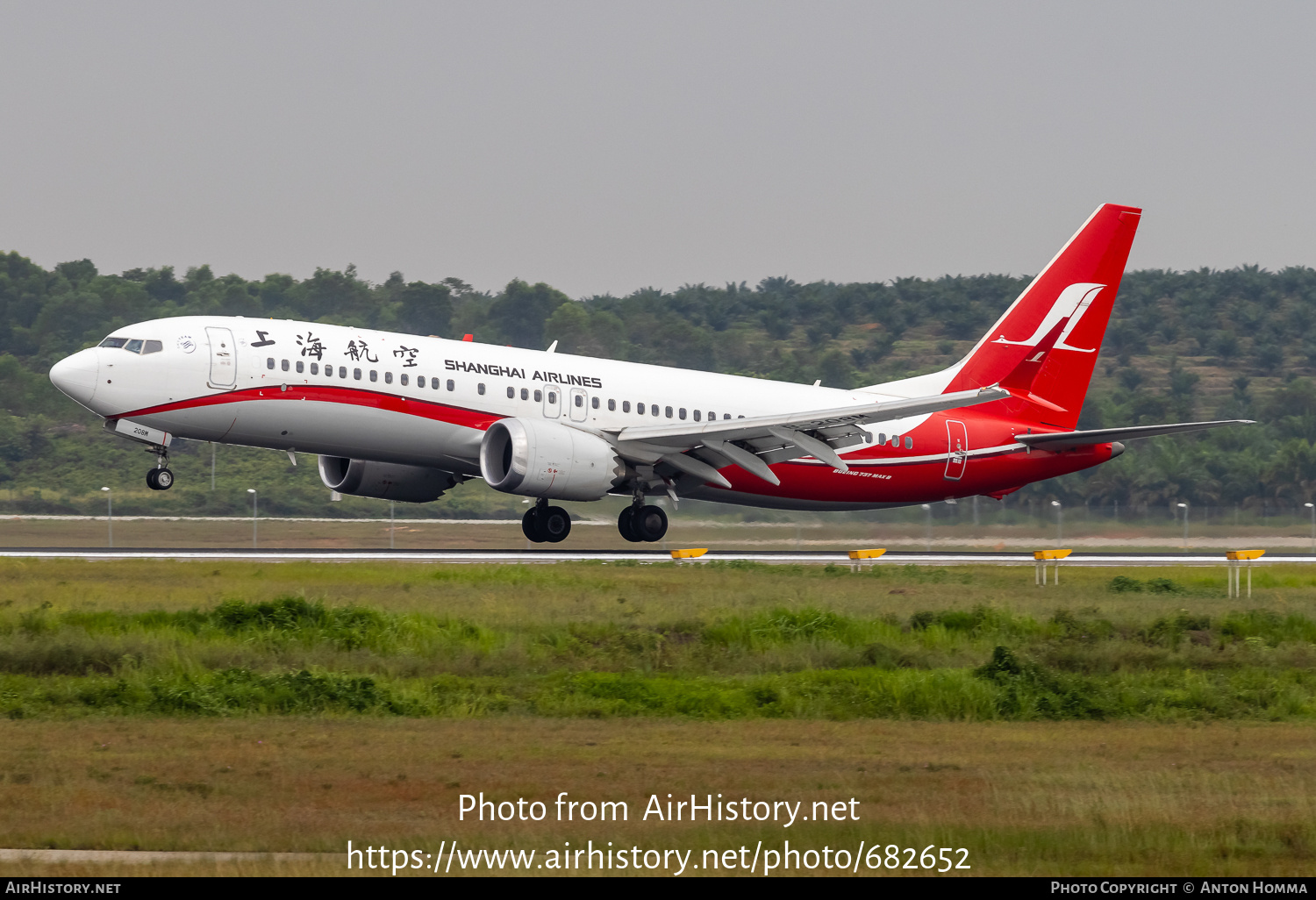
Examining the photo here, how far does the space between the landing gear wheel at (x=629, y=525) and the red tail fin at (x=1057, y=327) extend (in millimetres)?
9617

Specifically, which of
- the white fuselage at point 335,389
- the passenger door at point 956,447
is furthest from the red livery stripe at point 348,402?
the passenger door at point 956,447

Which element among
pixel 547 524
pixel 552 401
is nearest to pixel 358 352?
pixel 552 401

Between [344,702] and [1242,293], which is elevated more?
[1242,293]

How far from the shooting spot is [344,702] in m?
16.0

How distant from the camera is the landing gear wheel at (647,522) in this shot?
1398 inches

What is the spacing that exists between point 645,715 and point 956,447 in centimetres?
2327

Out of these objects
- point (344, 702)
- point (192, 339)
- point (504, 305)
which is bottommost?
point (344, 702)

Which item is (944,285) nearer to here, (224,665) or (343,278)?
(343,278)

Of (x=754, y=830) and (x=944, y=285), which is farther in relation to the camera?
(x=944, y=285)

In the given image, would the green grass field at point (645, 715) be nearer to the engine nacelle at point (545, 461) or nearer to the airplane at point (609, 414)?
the engine nacelle at point (545, 461)

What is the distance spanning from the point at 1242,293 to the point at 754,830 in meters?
128

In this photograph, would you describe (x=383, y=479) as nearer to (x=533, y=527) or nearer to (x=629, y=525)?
(x=533, y=527)

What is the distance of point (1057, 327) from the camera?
39750mm
